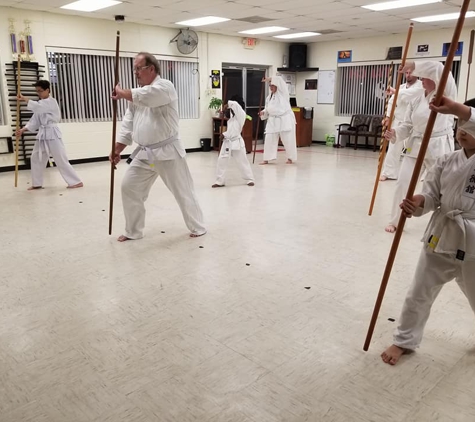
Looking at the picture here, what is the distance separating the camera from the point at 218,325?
267 cm

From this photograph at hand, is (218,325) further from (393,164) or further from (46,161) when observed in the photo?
(393,164)

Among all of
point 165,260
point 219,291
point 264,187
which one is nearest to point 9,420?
point 219,291

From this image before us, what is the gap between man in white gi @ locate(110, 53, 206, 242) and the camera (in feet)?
12.1

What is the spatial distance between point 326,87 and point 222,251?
32.3 ft

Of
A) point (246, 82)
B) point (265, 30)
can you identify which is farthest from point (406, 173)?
point (246, 82)

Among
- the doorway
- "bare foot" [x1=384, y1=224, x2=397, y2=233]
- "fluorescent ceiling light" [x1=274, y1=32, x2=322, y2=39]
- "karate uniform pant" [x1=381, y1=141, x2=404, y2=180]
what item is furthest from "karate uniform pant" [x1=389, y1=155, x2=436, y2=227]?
the doorway

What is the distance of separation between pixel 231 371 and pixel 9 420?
3.24 feet

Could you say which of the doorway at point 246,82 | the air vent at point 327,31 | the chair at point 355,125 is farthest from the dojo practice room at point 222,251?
the chair at point 355,125

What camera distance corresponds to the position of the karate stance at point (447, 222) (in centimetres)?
198

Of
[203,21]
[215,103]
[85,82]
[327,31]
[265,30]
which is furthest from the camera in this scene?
[215,103]

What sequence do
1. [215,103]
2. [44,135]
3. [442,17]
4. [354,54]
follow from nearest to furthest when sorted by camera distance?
[44,135] < [442,17] < [215,103] < [354,54]

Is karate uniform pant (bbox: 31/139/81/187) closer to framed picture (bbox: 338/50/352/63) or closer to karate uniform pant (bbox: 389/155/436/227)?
karate uniform pant (bbox: 389/155/436/227)

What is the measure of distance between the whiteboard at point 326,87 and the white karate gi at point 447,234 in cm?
1093

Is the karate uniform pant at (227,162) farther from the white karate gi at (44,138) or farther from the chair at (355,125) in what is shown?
the chair at (355,125)
